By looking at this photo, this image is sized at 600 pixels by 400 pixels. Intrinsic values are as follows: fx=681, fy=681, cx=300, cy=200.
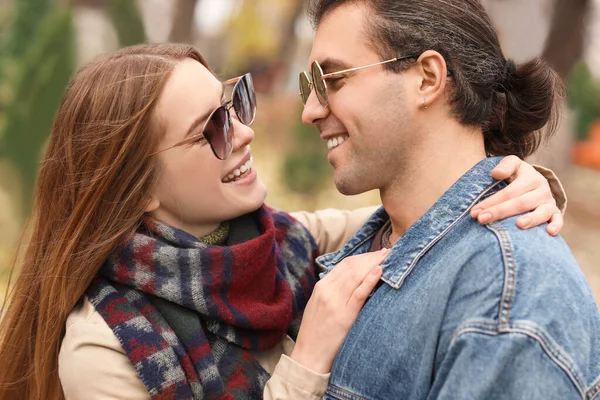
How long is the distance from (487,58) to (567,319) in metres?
0.98

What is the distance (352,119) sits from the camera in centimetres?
230

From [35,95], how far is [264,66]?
10.7 feet

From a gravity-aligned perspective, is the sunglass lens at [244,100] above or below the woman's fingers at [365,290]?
above

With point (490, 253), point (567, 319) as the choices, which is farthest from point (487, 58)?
point (567, 319)

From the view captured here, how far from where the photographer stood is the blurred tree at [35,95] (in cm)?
635

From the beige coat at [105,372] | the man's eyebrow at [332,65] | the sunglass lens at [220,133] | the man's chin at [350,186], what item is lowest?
the beige coat at [105,372]

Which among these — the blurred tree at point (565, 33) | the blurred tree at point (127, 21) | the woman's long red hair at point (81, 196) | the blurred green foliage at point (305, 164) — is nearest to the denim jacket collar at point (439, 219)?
the woman's long red hair at point (81, 196)

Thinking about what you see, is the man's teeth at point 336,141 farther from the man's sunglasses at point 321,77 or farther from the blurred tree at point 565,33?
the blurred tree at point 565,33

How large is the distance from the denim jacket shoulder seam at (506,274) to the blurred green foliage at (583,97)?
21.4ft

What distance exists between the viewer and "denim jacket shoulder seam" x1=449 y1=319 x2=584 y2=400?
1692 millimetres

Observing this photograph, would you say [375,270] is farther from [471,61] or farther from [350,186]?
[471,61]

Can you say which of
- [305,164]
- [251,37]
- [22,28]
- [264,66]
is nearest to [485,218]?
[305,164]

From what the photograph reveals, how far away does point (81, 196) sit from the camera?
8.05ft

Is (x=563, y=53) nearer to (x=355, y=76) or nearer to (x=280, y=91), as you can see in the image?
(x=280, y=91)
